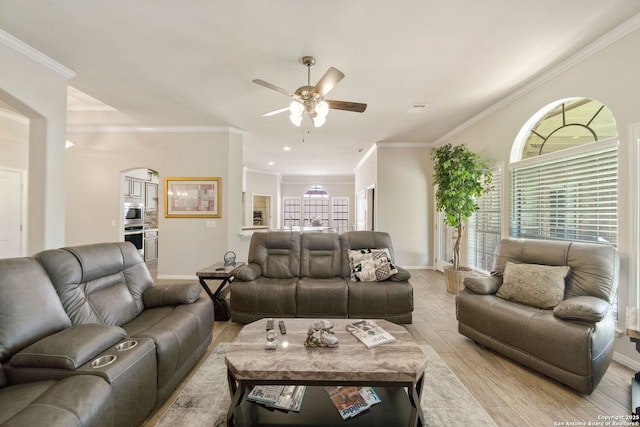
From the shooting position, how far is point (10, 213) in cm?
428

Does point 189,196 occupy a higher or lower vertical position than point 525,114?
lower

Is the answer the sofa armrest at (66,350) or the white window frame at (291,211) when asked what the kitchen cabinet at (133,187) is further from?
the white window frame at (291,211)

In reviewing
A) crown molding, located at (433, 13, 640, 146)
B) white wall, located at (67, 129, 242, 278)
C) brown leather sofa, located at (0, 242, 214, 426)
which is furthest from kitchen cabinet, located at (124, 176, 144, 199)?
crown molding, located at (433, 13, 640, 146)

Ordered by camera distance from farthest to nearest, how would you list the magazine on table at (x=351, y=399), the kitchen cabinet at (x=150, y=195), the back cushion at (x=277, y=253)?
the kitchen cabinet at (x=150, y=195)
the back cushion at (x=277, y=253)
the magazine on table at (x=351, y=399)

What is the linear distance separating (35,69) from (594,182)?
579 centimetres

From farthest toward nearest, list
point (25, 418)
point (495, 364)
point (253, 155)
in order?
point (253, 155) < point (495, 364) < point (25, 418)

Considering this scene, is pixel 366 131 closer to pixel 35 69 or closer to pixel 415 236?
pixel 415 236

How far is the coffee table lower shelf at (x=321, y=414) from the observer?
1485 mm

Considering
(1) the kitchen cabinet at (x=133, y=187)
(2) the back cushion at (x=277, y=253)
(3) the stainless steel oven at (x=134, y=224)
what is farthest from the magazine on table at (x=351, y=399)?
(1) the kitchen cabinet at (x=133, y=187)

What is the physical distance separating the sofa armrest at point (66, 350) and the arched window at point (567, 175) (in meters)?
4.08

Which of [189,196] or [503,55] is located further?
[189,196]

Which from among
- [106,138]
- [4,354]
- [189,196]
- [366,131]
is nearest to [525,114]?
[366,131]

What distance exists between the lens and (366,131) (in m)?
5.30

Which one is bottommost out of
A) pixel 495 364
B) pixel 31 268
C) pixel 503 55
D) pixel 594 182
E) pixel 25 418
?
pixel 495 364
